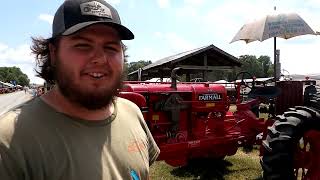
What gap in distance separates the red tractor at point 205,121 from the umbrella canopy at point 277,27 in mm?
1260

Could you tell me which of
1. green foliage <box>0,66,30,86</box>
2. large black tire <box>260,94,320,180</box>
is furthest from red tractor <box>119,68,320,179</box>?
green foliage <box>0,66,30,86</box>

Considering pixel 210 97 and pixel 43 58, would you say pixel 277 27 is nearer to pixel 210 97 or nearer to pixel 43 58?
pixel 210 97

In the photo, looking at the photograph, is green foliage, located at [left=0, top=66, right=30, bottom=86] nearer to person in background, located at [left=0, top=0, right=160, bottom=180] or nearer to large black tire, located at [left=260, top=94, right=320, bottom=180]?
large black tire, located at [left=260, top=94, right=320, bottom=180]

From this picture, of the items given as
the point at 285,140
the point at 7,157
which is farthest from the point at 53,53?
the point at 285,140

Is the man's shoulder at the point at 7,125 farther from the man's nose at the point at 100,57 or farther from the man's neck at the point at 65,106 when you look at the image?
the man's nose at the point at 100,57

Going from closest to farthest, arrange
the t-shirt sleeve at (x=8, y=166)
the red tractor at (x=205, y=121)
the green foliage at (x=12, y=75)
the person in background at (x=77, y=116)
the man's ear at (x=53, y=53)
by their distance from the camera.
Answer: the t-shirt sleeve at (x=8, y=166) < the person in background at (x=77, y=116) < the man's ear at (x=53, y=53) < the red tractor at (x=205, y=121) < the green foliage at (x=12, y=75)

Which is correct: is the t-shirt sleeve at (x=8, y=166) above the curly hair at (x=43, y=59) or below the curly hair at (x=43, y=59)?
below

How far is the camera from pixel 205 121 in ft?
25.3

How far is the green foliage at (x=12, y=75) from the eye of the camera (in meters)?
147

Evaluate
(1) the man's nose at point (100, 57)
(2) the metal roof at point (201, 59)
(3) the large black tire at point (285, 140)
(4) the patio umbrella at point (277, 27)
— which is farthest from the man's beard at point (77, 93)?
(2) the metal roof at point (201, 59)

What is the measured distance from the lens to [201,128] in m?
7.69

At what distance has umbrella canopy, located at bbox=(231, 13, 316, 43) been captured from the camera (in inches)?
323

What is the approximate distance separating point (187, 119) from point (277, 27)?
2683mm

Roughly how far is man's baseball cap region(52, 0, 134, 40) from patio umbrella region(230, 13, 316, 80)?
6.94 m
